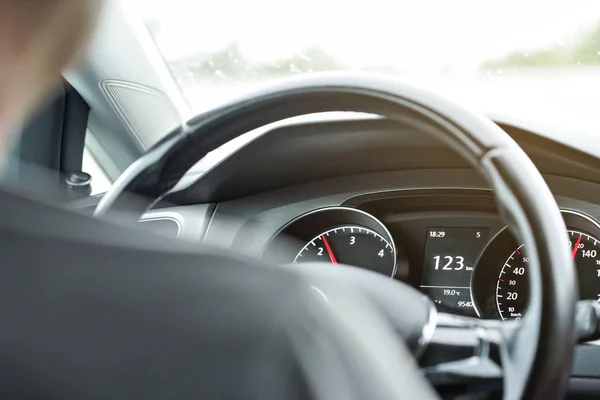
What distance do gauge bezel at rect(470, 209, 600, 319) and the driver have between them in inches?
52.2

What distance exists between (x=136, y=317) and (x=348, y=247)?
1.41 meters

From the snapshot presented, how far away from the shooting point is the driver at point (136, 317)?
0.33 m

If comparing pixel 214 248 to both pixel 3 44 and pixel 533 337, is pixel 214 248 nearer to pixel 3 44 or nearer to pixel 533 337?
pixel 3 44

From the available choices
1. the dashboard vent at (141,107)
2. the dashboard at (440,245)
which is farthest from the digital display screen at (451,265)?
the dashboard vent at (141,107)

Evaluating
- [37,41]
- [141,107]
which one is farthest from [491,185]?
[141,107]

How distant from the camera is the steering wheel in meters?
0.80

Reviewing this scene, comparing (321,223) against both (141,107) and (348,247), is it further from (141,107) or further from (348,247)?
(141,107)

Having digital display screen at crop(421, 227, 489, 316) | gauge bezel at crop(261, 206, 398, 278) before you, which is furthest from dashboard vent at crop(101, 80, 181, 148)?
digital display screen at crop(421, 227, 489, 316)

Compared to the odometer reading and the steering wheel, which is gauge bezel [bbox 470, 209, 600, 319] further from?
the steering wheel

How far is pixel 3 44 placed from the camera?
364 mm

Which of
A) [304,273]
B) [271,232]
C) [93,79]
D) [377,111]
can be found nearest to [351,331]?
[304,273]

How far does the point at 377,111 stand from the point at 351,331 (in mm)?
707

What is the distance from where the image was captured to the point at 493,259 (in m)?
1.67

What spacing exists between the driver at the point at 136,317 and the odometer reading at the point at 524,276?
1.32 metres
